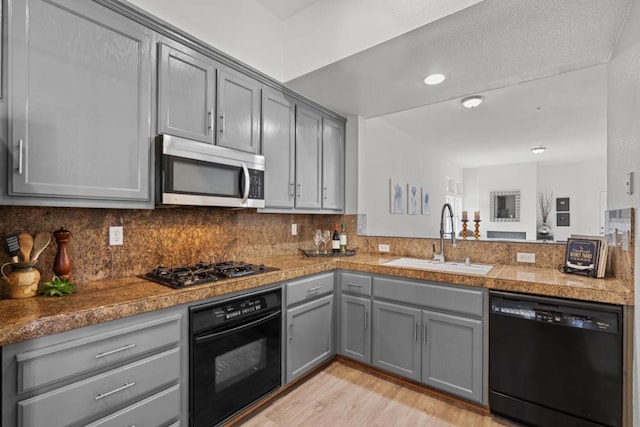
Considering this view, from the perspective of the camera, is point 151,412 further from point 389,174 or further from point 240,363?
point 389,174

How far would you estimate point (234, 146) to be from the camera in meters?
2.17

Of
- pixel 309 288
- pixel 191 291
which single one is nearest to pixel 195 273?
pixel 191 291

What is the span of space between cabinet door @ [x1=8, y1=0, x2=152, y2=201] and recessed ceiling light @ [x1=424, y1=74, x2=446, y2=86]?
1.89 m

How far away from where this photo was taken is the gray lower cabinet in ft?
3.74

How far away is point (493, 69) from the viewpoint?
2.24 meters

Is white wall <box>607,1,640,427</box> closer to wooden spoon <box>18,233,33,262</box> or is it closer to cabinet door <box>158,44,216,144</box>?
cabinet door <box>158,44,216,144</box>

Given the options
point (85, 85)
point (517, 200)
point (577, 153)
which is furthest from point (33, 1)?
point (517, 200)

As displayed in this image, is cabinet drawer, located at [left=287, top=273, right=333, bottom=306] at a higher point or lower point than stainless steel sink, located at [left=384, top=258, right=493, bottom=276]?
lower

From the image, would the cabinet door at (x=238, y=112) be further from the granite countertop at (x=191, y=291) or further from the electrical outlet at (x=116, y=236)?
the granite countertop at (x=191, y=291)

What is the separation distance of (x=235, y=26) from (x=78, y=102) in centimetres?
117

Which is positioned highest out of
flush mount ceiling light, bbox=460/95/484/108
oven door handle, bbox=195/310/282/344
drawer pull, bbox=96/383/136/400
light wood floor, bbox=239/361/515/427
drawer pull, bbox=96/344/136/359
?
flush mount ceiling light, bbox=460/95/484/108

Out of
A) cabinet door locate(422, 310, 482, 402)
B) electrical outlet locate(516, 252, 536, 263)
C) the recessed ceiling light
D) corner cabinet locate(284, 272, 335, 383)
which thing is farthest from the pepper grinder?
electrical outlet locate(516, 252, 536, 263)

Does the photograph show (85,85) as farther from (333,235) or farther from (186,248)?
(333,235)

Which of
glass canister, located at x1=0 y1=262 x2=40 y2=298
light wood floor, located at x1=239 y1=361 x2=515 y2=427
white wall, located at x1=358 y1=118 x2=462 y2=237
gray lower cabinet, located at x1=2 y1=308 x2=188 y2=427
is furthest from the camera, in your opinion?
white wall, located at x1=358 y1=118 x2=462 y2=237
